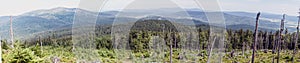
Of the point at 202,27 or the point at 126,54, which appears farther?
the point at 202,27

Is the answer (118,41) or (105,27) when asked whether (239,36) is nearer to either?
(105,27)

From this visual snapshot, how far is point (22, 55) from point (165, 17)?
22.0m

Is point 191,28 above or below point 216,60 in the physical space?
above

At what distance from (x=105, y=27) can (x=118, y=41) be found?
104 feet

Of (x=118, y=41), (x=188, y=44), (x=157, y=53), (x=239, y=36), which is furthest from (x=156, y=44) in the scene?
(x=239, y=36)

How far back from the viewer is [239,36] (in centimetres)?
6700

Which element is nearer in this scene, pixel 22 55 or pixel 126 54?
pixel 22 55

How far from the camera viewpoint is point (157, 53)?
41.7 m

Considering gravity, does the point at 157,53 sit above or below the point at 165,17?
below

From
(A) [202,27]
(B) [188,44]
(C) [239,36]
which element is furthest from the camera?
(A) [202,27]

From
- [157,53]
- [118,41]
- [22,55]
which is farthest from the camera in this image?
[157,53]

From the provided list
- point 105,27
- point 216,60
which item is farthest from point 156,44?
point 105,27

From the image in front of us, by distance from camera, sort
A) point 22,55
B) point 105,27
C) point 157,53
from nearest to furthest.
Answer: point 22,55, point 157,53, point 105,27

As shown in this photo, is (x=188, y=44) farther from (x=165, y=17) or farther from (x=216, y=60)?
(x=165, y=17)
